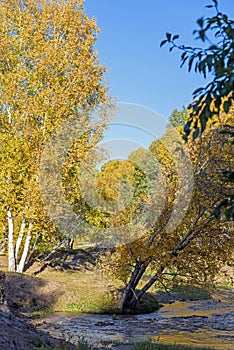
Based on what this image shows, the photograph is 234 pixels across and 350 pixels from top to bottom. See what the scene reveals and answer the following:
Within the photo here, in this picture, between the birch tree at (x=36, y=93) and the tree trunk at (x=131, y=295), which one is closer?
the tree trunk at (x=131, y=295)

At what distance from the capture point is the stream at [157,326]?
10867mm

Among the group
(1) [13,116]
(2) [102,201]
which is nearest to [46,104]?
(1) [13,116]

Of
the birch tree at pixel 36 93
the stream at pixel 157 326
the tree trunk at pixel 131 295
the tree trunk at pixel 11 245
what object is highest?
the birch tree at pixel 36 93

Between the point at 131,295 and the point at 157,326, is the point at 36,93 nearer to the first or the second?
the point at 131,295

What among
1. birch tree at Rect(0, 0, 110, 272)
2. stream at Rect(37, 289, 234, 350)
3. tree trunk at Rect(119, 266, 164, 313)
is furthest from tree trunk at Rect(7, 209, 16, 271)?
tree trunk at Rect(119, 266, 164, 313)

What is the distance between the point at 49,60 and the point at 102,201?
8230 mm

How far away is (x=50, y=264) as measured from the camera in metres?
23.2

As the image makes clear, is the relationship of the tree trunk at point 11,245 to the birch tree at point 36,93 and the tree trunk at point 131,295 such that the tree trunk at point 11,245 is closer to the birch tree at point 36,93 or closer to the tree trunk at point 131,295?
the birch tree at point 36,93

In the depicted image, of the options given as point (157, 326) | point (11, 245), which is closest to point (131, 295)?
point (157, 326)

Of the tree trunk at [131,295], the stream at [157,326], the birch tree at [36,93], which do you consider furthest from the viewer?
the birch tree at [36,93]

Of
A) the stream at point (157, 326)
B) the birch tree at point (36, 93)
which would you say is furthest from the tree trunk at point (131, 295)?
the birch tree at point (36, 93)

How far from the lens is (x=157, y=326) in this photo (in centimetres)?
1301

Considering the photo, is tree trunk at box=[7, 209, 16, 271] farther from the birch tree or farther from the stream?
the stream

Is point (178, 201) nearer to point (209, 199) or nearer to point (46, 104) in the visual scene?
point (209, 199)
